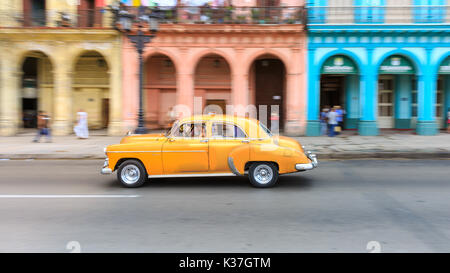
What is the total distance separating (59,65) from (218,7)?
9213 millimetres

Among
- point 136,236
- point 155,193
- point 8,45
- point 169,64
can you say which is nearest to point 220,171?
point 155,193

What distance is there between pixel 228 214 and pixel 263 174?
211 cm

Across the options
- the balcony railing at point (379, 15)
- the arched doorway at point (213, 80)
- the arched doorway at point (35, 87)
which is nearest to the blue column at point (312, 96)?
the balcony railing at point (379, 15)

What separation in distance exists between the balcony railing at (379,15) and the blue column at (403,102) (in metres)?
3.35

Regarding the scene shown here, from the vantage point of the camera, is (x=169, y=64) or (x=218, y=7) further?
(x=169, y=64)

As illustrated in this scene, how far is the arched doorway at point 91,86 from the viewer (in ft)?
71.8

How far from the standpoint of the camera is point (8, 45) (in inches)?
787

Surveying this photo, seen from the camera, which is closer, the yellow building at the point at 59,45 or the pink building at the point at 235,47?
the pink building at the point at 235,47

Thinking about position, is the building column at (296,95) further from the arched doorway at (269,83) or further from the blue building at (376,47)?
the arched doorway at (269,83)

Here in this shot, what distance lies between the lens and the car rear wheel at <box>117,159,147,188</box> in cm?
776

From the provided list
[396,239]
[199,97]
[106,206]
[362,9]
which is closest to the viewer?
[396,239]

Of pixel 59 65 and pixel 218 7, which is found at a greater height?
pixel 218 7
